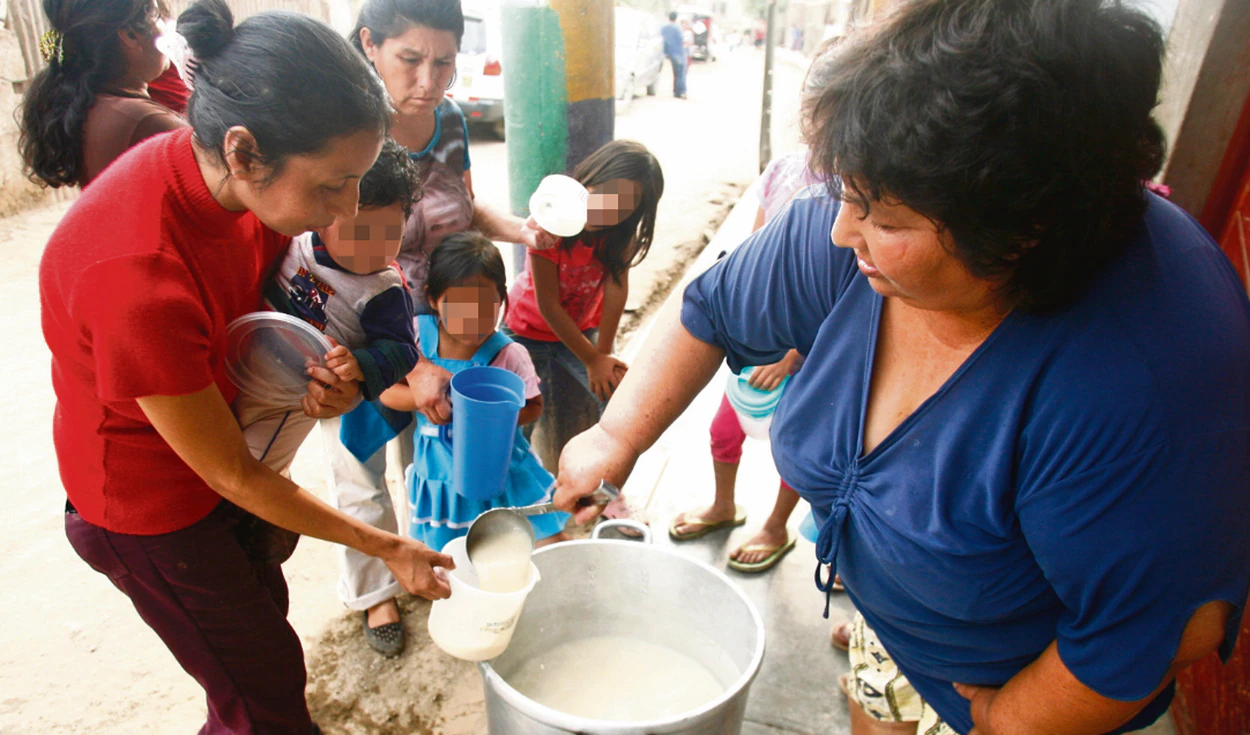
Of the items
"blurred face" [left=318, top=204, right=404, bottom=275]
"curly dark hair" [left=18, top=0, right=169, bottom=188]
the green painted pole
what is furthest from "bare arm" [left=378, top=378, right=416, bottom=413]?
"curly dark hair" [left=18, top=0, right=169, bottom=188]

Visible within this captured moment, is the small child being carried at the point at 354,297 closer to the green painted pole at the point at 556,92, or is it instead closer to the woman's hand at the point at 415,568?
the woman's hand at the point at 415,568

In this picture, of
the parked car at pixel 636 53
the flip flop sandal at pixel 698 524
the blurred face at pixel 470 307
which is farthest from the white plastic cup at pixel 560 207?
the parked car at pixel 636 53

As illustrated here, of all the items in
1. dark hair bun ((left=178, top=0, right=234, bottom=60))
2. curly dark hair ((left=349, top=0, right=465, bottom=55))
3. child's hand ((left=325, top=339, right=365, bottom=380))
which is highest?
dark hair bun ((left=178, top=0, right=234, bottom=60))

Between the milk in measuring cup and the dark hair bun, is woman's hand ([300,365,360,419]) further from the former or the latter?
the dark hair bun

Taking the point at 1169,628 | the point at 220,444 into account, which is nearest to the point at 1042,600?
the point at 1169,628

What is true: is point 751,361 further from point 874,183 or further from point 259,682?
point 259,682

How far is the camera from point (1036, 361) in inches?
39.4

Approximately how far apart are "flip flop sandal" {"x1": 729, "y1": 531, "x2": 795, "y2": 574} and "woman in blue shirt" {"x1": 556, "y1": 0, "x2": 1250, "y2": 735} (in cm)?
152

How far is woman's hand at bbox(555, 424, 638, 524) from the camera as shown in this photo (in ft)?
4.88

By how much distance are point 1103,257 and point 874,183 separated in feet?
1.04

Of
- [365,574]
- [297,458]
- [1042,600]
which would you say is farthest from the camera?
[297,458]

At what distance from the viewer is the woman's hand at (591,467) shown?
1488 millimetres

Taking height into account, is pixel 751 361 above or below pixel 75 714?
above

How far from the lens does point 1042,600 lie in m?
1.13
